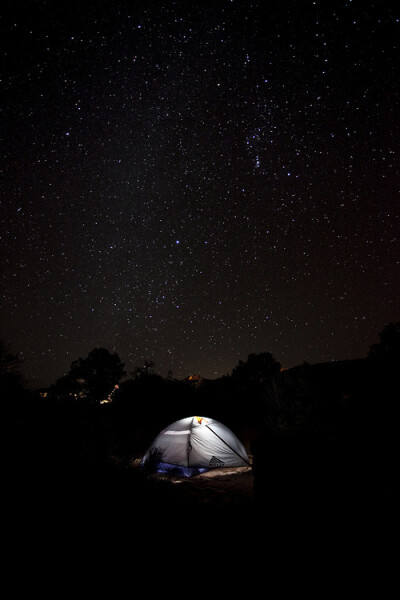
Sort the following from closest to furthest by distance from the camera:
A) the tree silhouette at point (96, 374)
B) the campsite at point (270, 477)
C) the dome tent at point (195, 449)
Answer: the campsite at point (270, 477), the dome tent at point (195, 449), the tree silhouette at point (96, 374)

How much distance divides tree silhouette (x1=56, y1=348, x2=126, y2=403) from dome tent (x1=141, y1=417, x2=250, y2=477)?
97.1ft

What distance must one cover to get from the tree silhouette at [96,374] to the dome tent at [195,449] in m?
29.6

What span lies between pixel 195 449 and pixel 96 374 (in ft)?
111

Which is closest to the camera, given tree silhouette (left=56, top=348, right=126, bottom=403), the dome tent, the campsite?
the campsite

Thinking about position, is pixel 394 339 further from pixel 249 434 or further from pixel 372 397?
pixel 249 434

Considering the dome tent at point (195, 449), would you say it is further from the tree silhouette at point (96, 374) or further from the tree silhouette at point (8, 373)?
the tree silhouette at point (96, 374)

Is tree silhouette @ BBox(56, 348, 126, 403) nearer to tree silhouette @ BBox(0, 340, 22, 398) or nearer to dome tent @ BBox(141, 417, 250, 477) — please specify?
tree silhouette @ BBox(0, 340, 22, 398)

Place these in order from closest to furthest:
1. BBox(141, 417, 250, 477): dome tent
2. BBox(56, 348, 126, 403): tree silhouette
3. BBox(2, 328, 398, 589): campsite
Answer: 1. BBox(2, 328, 398, 589): campsite
2. BBox(141, 417, 250, 477): dome tent
3. BBox(56, 348, 126, 403): tree silhouette

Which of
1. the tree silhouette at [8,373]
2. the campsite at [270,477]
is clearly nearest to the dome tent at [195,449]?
the campsite at [270,477]

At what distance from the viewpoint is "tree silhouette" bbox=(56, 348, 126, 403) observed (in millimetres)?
36469

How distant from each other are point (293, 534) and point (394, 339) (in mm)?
3100

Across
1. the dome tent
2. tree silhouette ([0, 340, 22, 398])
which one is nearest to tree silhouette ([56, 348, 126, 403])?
tree silhouette ([0, 340, 22, 398])

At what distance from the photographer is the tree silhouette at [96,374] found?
120 feet

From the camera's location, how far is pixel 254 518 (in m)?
4.85
